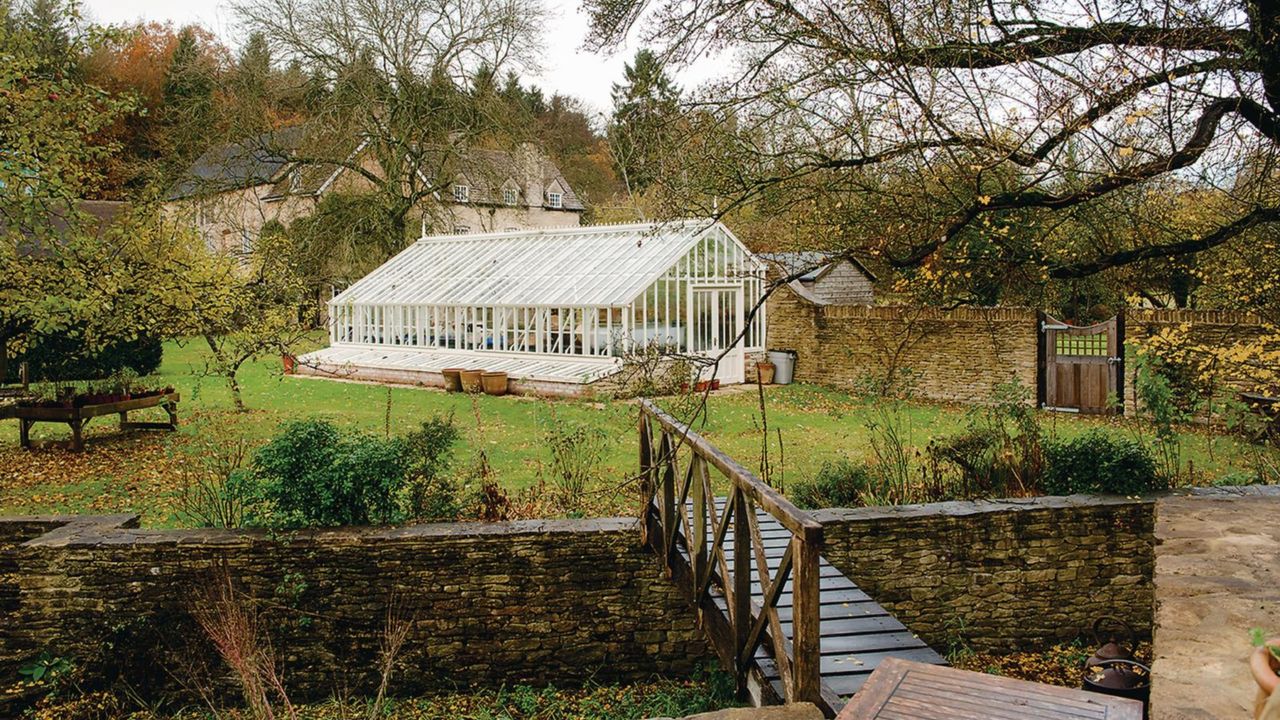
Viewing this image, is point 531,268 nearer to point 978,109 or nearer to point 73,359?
point 73,359

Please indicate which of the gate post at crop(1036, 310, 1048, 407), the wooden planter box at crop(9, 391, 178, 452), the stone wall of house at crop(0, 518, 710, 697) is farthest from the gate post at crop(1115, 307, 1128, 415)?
the wooden planter box at crop(9, 391, 178, 452)

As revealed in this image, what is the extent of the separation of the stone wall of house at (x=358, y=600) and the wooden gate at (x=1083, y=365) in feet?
36.0

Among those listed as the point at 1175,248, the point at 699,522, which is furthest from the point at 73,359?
the point at 1175,248

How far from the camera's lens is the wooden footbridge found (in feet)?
13.2

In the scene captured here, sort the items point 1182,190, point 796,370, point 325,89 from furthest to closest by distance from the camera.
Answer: point 325,89 < point 796,370 < point 1182,190

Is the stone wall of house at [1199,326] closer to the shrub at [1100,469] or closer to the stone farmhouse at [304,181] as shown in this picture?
the shrub at [1100,469]

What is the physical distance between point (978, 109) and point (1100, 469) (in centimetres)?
346

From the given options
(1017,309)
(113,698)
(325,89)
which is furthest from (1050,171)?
(325,89)

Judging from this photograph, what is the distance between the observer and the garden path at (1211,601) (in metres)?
2.93

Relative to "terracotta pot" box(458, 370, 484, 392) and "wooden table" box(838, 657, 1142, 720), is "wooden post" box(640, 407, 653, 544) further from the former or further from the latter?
"terracotta pot" box(458, 370, 484, 392)

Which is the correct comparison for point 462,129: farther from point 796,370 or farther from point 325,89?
point 796,370

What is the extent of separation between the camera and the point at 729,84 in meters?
7.41

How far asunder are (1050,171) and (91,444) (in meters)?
12.9

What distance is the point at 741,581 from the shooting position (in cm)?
484
